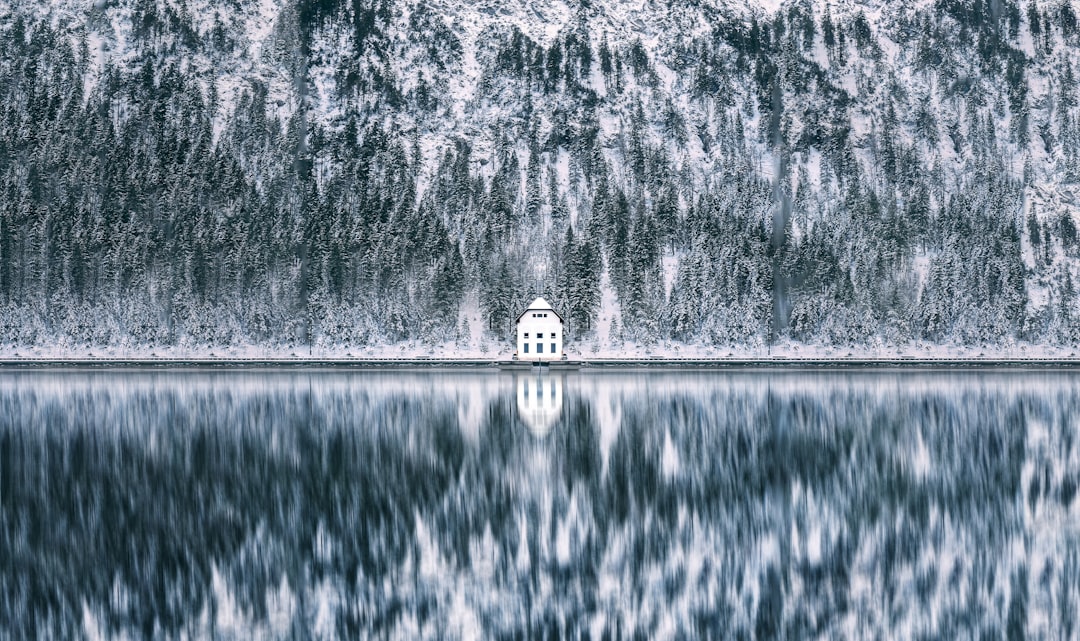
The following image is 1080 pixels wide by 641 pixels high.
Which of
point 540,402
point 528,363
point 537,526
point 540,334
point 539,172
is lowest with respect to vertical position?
point 537,526

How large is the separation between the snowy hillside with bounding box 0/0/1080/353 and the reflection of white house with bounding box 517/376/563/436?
36016mm

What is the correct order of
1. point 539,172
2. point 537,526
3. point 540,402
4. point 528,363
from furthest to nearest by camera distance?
point 539,172 < point 528,363 < point 540,402 < point 537,526

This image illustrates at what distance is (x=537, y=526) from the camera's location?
34094 millimetres

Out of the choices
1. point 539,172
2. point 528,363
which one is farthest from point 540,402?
point 539,172

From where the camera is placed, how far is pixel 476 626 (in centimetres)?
2505

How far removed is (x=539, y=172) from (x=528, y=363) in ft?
140

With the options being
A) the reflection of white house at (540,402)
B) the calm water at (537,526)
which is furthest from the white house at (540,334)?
the calm water at (537,526)

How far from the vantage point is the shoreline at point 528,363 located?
125938 mm

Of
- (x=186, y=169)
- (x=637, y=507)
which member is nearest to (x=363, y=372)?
(x=186, y=169)

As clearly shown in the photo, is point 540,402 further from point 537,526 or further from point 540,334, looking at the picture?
point 540,334

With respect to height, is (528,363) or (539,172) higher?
(539,172)

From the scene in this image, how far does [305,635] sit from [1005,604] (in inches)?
539

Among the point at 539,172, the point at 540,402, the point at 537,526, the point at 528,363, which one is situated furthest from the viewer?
the point at 539,172

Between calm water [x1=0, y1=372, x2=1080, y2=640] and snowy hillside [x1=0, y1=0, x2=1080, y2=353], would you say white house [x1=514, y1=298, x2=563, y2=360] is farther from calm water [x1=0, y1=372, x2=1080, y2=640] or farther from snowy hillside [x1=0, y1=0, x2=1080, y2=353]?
calm water [x1=0, y1=372, x2=1080, y2=640]
